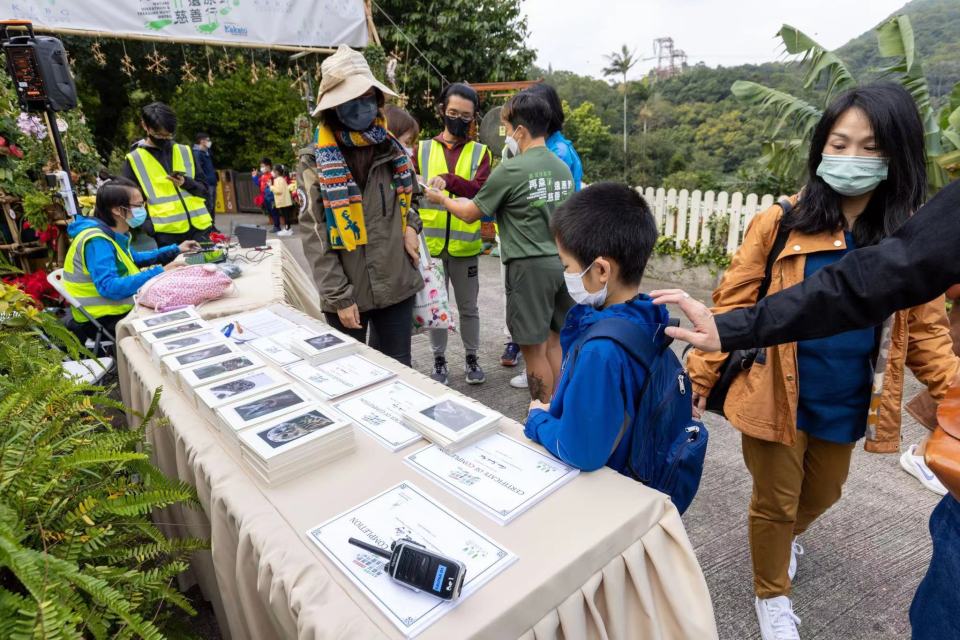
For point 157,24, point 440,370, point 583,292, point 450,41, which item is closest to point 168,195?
point 157,24

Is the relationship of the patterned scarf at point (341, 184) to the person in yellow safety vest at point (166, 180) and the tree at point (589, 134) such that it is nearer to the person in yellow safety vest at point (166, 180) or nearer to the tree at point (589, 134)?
the person in yellow safety vest at point (166, 180)

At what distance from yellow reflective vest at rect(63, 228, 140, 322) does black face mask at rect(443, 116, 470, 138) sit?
232cm

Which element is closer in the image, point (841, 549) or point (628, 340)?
point (628, 340)

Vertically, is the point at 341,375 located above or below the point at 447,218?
below

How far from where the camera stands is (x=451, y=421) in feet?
Answer: 4.71

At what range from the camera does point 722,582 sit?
2.06 meters

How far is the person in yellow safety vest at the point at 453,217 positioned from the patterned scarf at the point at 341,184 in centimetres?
114

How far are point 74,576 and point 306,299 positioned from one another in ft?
10.2

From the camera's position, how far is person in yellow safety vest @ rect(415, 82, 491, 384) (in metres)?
3.48

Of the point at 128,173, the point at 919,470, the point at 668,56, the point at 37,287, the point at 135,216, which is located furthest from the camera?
the point at 668,56

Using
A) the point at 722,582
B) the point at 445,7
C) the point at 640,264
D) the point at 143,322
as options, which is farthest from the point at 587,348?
the point at 445,7

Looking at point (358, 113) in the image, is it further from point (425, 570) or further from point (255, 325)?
point (425, 570)

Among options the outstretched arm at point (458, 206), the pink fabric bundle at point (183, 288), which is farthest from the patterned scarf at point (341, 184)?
the pink fabric bundle at point (183, 288)

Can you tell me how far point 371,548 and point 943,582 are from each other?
1248 mm
